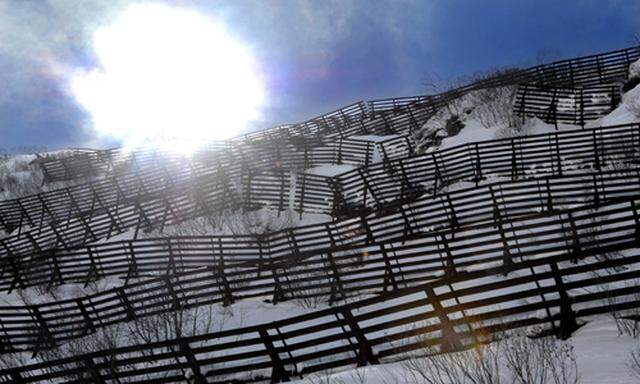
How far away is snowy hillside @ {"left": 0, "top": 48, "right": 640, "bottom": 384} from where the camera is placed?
8664 mm

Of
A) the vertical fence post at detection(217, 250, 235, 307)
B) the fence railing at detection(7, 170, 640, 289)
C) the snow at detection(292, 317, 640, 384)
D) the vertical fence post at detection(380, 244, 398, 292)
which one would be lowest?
the snow at detection(292, 317, 640, 384)

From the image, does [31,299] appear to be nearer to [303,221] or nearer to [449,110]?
[303,221]

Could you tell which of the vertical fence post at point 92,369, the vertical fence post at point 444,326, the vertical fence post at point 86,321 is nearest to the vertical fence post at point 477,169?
the vertical fence post at point 444,326

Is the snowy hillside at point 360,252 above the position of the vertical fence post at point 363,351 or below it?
above

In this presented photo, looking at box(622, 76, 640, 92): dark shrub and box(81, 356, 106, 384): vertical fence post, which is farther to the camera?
box(622, 76, 640, 92): dark shrub

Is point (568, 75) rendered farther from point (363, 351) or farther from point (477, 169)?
point (363, 351)

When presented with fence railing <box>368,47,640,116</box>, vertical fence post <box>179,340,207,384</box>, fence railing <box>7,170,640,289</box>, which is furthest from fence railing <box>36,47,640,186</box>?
vertical fence post <box>179,340,207,384</box>

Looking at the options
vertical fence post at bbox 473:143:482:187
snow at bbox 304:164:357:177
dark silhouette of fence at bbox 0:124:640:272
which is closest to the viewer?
dark silhouette of fence at bbox 0:124:640:272

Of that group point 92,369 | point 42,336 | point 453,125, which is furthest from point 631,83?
point 42,336

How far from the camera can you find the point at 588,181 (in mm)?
22766

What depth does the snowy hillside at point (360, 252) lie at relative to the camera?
8664 mm

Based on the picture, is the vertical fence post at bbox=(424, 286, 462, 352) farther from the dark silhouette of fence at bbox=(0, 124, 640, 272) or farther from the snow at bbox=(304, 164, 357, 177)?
the snow at bbox=(304, 164, 357, 177)

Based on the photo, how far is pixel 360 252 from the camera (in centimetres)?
1994

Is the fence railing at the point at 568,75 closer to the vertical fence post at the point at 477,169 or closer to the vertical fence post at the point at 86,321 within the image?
the vertical fence post at the point at 477,169
